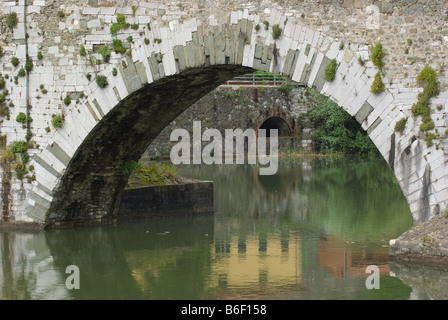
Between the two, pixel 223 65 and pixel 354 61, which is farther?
pixel 223 65

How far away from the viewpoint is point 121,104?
12.0 metres

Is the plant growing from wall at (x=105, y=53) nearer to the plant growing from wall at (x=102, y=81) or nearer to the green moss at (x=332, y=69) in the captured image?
the plant growing from wall at (x=102, y=81)

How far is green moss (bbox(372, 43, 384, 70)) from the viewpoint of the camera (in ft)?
32.0

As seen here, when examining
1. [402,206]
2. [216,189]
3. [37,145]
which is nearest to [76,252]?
[37,145]

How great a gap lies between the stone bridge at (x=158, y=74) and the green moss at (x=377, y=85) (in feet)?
0.27

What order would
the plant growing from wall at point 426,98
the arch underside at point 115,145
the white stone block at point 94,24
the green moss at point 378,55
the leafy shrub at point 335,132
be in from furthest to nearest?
the leafy shrub at point 335,132
the arch underside at point 115,145
the white stone block at point 94,24
the green moss at point 378,55
the plant growing from wall at point 426,98

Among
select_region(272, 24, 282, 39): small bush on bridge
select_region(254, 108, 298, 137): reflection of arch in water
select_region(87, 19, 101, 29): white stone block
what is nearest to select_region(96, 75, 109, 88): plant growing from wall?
select_region(87, 19, 101, 29): white stone block

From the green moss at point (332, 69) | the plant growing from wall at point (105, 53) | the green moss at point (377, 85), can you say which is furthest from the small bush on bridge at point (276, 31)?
the plant growing from wall at point (105, 53)

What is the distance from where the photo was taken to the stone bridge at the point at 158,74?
9.66m
